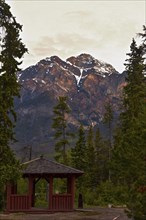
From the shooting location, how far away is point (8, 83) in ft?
89.5

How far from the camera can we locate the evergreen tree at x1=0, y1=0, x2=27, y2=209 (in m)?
25.8

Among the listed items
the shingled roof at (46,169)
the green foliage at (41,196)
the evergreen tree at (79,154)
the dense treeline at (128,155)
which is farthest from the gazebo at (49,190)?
the evergreen tree at (79,154)

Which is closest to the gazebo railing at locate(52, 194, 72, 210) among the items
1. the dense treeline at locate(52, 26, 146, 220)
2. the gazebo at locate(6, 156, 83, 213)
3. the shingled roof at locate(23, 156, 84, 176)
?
the gazebo at locate(6, 156, 83, 213)

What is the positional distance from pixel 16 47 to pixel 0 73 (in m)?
2.42

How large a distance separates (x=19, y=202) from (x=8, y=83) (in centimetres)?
1250

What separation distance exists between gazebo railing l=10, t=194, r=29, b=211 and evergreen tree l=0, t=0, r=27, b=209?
912cm

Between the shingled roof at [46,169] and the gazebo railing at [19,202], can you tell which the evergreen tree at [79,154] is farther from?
the gazebo railing at [19,202]

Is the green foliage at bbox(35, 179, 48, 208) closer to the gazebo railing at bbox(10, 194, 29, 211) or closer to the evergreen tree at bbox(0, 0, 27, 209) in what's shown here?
the gazebo railing at bbox(10, 194, 29, 211)

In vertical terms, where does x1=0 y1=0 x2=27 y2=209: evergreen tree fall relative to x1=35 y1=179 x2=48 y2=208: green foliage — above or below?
above

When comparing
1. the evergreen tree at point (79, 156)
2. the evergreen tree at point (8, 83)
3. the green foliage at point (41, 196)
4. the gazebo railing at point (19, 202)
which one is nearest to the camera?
the evergreen tree at point (8, 83)

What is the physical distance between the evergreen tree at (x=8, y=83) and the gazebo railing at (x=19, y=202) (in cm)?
912

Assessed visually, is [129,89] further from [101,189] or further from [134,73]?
[101,189]

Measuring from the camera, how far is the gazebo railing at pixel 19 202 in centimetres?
3550

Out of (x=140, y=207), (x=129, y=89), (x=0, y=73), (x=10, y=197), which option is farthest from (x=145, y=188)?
(x=129, y=89)
